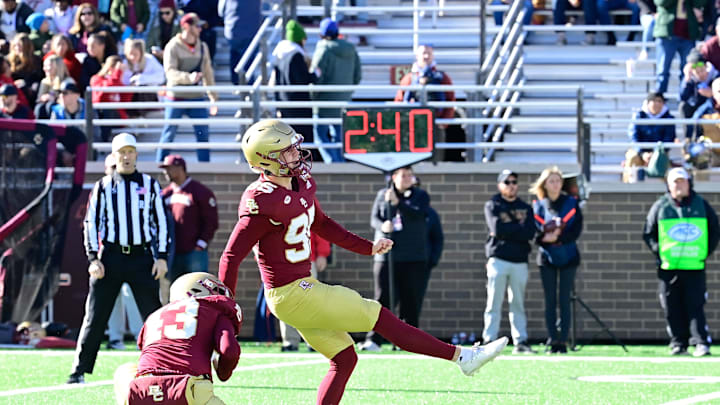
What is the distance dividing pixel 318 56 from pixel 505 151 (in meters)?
2.70

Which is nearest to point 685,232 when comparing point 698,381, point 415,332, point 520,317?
point 520,317

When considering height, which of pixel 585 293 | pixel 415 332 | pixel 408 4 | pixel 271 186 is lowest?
pixel 585 293

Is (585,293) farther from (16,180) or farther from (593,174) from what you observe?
(16,180)

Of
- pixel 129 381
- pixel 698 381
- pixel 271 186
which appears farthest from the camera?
pixel 698 381

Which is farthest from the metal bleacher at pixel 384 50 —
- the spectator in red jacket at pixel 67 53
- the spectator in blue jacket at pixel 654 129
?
the spectator in blue jacket at pixel 654 129

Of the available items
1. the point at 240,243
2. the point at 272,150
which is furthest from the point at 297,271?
the point at 272,150

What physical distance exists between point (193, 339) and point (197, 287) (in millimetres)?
296

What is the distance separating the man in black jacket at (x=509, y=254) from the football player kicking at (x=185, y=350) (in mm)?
7406

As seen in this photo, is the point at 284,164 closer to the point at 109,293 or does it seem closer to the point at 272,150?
the point at 272,150

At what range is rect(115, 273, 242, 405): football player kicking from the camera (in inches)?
250

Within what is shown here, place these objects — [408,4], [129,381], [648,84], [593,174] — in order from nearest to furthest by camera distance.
Answer: [129,381] < [593,174] < [648,84] < [408,4]

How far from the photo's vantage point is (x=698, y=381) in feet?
35.0

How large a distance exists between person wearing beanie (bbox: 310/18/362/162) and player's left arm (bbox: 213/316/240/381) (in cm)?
977

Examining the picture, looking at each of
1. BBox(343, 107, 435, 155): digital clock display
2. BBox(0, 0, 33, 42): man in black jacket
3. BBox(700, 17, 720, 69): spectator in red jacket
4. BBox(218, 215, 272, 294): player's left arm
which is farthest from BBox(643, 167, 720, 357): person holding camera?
BBox(0, 0, 33, 42): man in black jacket
